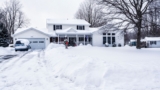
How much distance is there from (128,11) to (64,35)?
1727 cm

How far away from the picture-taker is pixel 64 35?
3069 centimetres

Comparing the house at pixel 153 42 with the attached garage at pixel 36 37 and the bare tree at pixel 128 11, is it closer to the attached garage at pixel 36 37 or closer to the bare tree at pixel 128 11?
the bare tree at pixel 128 11

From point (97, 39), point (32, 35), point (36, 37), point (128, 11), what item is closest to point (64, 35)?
point (36, 37)

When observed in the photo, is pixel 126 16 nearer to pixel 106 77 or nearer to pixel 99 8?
pixel 99 8

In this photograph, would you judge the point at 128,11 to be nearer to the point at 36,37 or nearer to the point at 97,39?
the point at 97,39

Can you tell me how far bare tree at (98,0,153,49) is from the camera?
16156 millimetres

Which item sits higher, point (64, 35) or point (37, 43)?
point (64, 35)

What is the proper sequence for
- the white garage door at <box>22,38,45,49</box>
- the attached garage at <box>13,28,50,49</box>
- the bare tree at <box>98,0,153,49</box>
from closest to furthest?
the bare tree at <box>98,0,153,49</box> < the attached garage at <box>13,28,50,49</box> < the white garage door at <box>22,38,45,49</box>

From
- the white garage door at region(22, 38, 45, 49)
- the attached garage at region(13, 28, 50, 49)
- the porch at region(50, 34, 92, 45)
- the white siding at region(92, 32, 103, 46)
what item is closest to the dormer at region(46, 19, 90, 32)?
the porch at region(50, 34, 92, 45)

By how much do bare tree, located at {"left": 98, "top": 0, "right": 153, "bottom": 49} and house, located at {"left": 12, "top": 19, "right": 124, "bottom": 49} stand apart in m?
10.6

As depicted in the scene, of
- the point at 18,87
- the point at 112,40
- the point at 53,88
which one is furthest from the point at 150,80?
the point at 112,40

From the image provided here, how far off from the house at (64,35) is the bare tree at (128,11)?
10598 mm

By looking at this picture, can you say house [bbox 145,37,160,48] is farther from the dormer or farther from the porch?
the dormer

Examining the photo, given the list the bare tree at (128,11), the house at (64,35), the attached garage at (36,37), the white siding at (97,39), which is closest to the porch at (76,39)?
the house at (64,35)
